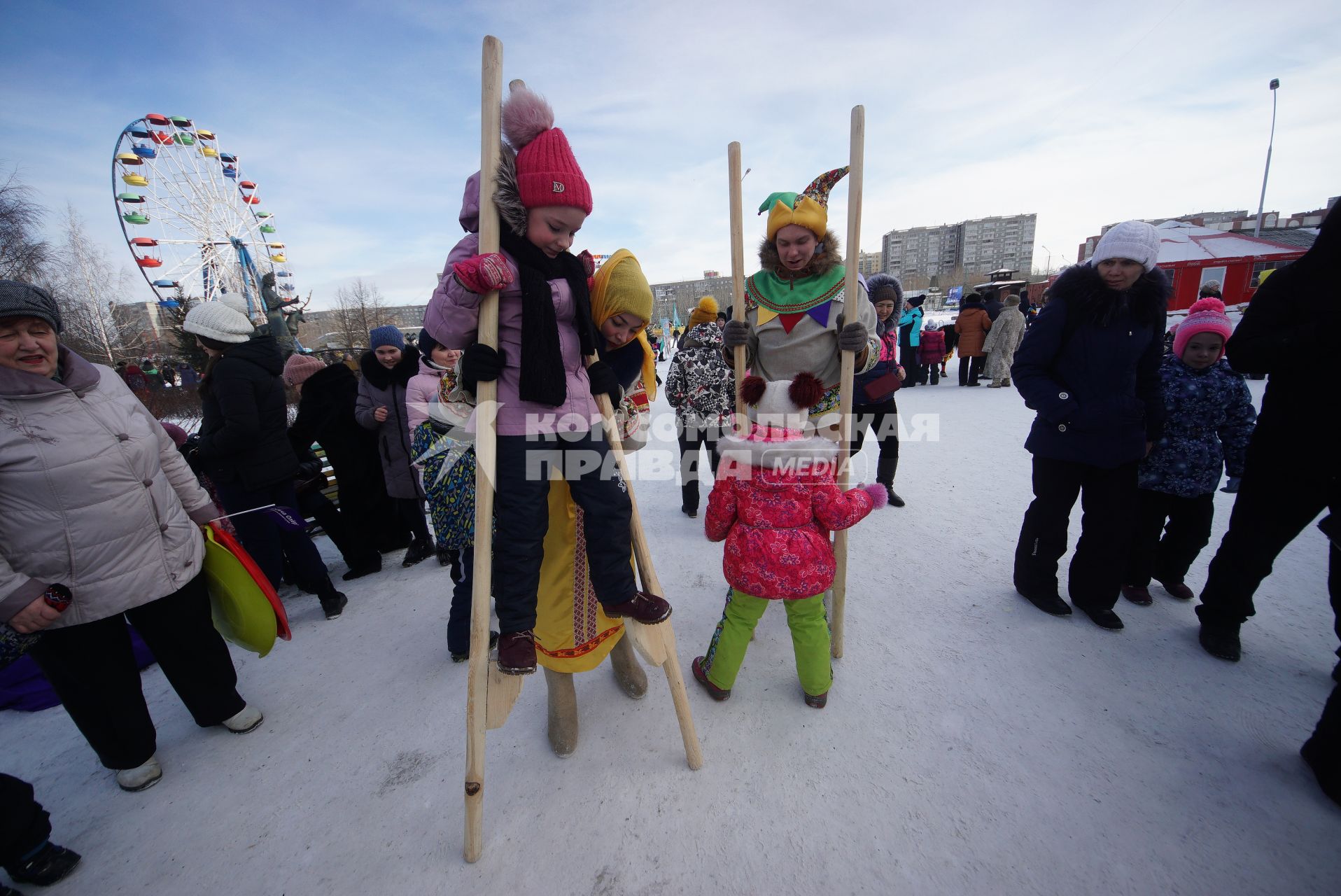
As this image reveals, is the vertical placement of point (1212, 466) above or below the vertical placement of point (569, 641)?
above

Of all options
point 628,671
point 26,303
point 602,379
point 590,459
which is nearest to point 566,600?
point 628,671

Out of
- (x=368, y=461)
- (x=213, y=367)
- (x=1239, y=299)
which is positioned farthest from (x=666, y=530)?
(x=1239, y=299)

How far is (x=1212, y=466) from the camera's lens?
2.53m

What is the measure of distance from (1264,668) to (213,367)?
5.54 meters

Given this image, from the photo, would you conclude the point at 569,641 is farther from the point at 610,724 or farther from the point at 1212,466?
the point at 1212,466

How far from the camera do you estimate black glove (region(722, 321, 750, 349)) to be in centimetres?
228

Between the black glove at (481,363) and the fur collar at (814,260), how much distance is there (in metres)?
1.44

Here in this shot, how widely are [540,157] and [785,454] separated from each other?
131 cm

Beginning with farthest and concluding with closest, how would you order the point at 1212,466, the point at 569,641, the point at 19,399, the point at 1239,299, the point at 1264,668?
the point at 1239,299
the point at 1212,466
the point at 1264,668
the point at 569,641
the point at 19,399

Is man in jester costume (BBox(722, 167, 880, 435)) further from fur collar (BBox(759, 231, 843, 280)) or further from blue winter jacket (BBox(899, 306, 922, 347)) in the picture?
blue winter jacket (BBox(899, 306, 922, 347))

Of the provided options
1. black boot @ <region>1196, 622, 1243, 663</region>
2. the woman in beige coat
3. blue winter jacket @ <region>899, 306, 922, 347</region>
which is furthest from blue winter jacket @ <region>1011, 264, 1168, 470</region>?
the woman in beige coat

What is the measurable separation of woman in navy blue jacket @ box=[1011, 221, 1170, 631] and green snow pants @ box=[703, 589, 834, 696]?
139 cm

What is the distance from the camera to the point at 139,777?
77.7 inches

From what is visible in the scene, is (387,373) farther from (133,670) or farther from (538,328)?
(538,328)
